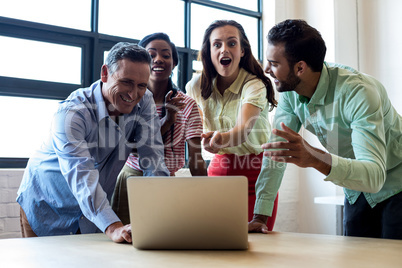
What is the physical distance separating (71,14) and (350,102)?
8.99 ft

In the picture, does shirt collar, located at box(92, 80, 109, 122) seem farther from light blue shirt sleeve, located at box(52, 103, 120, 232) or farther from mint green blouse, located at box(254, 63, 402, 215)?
mint green blouse, located at box(254, 63, 402, 215)

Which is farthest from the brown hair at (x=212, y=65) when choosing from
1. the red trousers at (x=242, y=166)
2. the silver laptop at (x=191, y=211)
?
the silver laptop at (x=191, y=211)

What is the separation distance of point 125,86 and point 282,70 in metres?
0.65

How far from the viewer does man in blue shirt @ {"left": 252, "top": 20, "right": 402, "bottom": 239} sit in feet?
4.64

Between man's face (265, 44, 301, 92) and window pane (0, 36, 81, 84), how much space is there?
2201 mm

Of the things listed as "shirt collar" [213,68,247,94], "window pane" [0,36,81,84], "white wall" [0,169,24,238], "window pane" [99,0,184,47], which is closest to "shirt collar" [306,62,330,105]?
"shirt collar" [213,68,247,94]

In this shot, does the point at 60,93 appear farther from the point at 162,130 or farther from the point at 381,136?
the point at 381,136

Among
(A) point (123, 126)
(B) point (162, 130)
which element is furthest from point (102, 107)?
(B) point (162, 130)

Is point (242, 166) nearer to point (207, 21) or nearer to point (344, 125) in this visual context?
point (344, 125)

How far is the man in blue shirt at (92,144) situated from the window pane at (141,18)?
6.82ft

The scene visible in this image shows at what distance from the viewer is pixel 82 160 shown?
60.8 inches

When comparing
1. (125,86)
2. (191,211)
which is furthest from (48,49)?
(191,211)

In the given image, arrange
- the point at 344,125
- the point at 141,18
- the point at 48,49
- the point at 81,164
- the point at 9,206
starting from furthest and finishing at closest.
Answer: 1. the point at 141,18
2. the point at 48,49
3. the point at 9,206
4. the point at 344,125
5. the point at 81,164

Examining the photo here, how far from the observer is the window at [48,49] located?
3.24m
